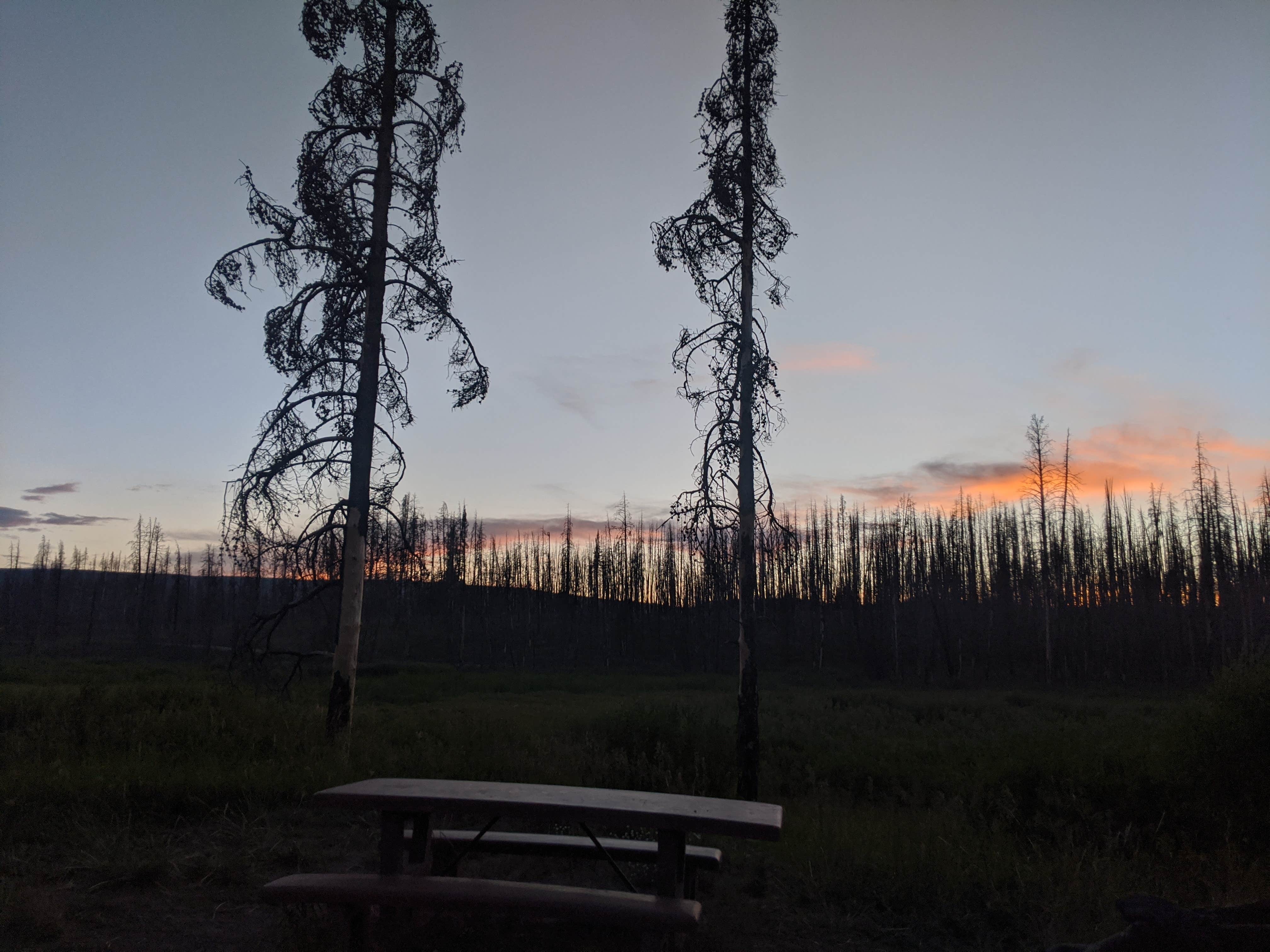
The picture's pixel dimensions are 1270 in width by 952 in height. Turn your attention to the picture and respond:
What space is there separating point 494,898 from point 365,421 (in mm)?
6724

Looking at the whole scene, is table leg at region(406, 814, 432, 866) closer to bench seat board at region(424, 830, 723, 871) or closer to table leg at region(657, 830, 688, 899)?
bench seat board at region(424, 830, 723, 871)

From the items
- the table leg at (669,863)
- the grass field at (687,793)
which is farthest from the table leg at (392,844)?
the table leg at (669,863)

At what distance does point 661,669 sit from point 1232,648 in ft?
112

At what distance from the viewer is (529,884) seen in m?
3.60

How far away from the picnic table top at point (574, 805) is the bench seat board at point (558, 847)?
0.43 meters

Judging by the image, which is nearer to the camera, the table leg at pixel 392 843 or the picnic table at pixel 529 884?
the picnic table at pixel 529 884

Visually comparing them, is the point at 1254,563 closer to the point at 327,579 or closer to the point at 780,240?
the point at 780,240

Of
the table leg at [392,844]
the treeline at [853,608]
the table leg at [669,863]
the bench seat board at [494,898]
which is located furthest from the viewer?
the treeline at [853,608]

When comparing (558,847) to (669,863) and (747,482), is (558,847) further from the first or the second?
(747,482)

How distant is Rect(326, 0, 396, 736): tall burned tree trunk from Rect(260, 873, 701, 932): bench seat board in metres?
4.70

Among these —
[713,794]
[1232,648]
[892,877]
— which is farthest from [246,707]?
[1232,648]

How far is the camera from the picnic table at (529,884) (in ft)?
10.3

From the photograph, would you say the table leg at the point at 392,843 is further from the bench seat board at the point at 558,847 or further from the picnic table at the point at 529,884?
the bench seat board at the point at 558,847

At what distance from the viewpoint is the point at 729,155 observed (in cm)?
989
